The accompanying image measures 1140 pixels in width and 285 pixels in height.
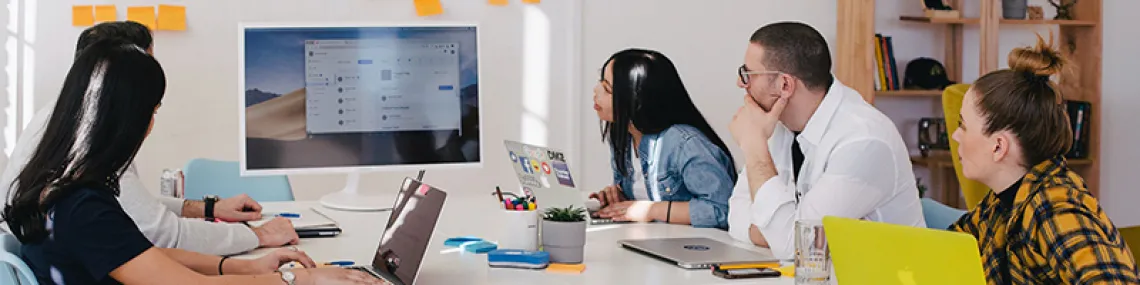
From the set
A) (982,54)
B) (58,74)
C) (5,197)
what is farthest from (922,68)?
(5,197)

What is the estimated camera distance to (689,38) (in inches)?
186

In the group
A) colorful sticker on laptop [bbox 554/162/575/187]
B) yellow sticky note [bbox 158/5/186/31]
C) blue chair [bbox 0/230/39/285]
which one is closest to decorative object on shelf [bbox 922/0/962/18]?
colorful sticker on laptop [bbox 554/162/575/187]

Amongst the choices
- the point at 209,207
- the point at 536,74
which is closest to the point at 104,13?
the point at 536,74

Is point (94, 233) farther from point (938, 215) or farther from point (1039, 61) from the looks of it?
point (938, 215)

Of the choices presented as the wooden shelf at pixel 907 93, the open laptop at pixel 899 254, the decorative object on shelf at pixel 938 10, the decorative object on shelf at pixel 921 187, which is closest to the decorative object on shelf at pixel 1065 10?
the decorative object on shelf at pixel 938 10

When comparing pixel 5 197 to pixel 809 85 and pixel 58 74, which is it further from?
pixel 58 74

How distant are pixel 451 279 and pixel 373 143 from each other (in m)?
1.02

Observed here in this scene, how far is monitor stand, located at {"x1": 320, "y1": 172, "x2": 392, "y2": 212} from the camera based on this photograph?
2971 mm

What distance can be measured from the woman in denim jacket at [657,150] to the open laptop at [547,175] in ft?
1.04

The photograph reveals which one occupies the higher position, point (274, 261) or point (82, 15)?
point (82, 15)

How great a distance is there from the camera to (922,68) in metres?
4.83

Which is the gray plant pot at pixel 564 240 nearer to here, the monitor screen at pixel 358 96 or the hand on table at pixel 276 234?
the hand on table at pixel 276 234

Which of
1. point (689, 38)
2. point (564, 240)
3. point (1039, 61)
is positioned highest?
point (689, 38)

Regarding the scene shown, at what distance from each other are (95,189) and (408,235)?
0.47 metres
